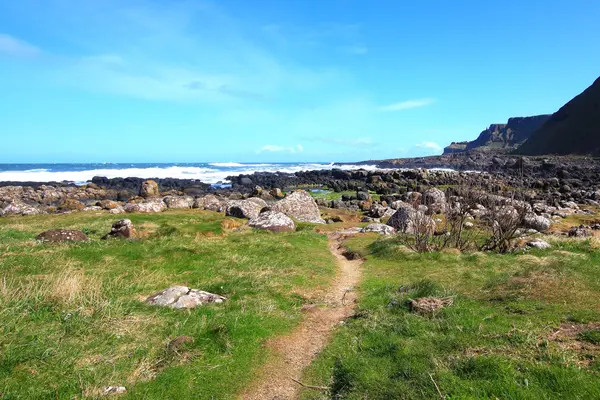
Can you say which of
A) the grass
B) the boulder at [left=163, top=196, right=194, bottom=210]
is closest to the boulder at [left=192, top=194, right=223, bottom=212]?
the boulder at [left=163, top=196, right=194, bottom=210]

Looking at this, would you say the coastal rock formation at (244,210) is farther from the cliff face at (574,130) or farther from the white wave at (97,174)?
the cliff face at (574,130)

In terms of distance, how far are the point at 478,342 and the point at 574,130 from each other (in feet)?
517

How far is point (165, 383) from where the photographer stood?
21.1 feet

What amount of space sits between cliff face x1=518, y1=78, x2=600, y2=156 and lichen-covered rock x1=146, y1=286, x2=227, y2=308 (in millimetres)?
135205

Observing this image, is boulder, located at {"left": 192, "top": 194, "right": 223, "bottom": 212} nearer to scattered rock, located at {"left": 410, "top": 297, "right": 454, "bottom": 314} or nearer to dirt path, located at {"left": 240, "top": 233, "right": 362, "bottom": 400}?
dirt path, located at {"left": 240, "top": 233, "right": 362, "bottom": 400}

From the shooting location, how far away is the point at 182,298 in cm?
1039

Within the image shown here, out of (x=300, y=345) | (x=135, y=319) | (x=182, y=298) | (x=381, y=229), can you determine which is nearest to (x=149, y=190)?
(x=381, y=229)

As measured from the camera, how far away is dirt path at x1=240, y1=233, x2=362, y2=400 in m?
6.65

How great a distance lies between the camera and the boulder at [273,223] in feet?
85.1

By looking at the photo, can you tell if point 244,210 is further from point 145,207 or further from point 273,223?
point 145,207

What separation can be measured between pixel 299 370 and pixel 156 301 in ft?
16.0

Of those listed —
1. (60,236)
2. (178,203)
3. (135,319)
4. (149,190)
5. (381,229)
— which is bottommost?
(381,229)

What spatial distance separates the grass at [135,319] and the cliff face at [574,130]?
13322cm

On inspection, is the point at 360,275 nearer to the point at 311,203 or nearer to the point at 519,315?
the point at 519,315
